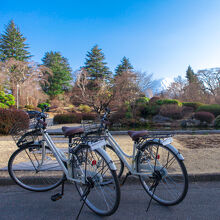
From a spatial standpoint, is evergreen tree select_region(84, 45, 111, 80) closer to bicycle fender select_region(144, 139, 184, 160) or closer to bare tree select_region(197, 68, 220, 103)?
bare tree select_region(197, 68, 220, 103)

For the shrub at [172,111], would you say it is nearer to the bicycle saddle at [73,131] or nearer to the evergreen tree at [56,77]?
the bicycle saddle at [73,131]

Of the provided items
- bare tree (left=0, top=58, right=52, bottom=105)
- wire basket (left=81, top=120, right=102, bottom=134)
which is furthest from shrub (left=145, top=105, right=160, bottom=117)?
bare tree (left=0, top=58, right=52, bottom=105)

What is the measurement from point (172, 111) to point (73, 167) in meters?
13.2

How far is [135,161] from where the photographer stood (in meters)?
2.39

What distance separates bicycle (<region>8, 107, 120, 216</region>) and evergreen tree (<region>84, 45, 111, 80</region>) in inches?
1458

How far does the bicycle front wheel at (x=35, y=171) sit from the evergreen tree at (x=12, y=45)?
39746mm

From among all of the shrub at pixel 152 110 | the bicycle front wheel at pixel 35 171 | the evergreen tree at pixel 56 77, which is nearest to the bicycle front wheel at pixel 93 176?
the bicycle front wheel at pixel 35 171

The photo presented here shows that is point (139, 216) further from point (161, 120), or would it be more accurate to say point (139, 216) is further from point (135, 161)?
point (161, 120)

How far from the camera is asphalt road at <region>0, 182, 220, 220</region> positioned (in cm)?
204

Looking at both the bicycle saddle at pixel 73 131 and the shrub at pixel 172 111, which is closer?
the bicycle saddle at pixel 73 131

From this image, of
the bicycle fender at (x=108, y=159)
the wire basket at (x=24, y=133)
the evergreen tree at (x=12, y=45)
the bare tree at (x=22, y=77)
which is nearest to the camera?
the bicycle fender at (x=108, y=159)

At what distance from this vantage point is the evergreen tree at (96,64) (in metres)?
39.1

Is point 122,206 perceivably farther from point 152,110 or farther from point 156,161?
point 152,110

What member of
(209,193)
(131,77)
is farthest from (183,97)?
(209,193)
